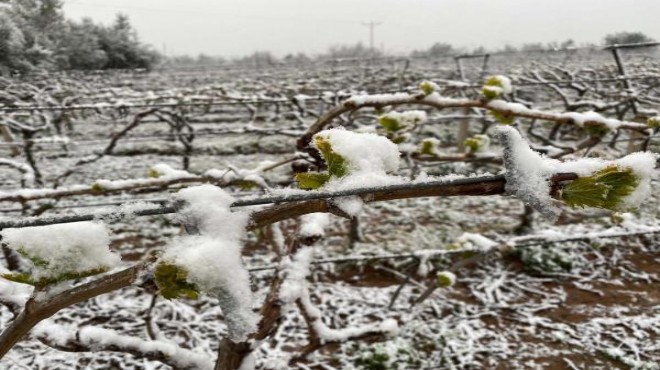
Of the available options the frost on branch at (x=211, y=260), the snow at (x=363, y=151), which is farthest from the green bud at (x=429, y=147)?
the frost on branch at (x=211, y=260)

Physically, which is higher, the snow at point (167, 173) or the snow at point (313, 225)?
the snow at point (167, 173)

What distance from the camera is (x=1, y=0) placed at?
13086 mm

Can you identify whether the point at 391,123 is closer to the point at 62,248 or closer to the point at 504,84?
the point at 504,84

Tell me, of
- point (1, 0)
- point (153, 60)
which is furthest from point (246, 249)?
point (153, 60)

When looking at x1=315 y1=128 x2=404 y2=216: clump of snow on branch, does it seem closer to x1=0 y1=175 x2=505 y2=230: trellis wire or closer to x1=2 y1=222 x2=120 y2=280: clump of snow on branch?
x1=0 y1=175 x2=505 y2=230: trellis wire

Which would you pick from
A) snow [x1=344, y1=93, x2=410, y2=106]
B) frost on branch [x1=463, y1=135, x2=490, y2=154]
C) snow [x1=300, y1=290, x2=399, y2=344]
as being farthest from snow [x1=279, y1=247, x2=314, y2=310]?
frost on branch [x1=463, y1=135, x2=490, y2=154]

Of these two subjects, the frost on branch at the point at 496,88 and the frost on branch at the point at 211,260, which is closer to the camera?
the frost on branch at the point at 211,260

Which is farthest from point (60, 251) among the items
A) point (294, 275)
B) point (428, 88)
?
point (428, 88)

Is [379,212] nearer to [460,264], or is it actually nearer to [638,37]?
[460,264]

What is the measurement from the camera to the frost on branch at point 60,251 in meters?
0.77

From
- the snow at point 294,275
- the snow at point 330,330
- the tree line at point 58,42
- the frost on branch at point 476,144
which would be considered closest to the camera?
the snow at point 294,275

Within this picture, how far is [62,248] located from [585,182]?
84cm

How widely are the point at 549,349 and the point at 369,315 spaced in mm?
1376

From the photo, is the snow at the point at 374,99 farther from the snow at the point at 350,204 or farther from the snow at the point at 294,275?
the snow at the point at 350,204
